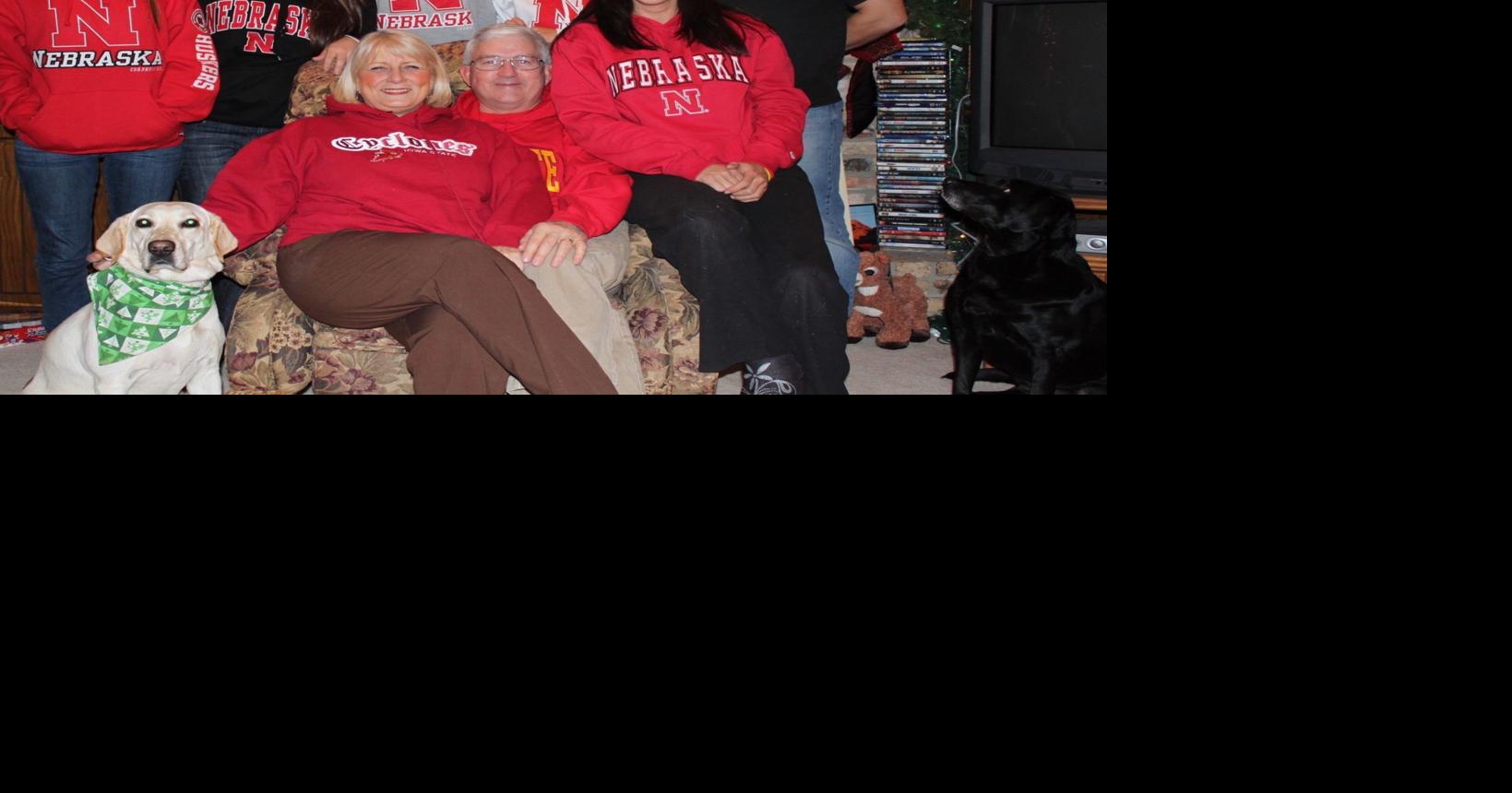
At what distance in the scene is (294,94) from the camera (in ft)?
8.45

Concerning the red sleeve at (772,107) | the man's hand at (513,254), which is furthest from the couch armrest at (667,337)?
the red sleeve at (772,107)

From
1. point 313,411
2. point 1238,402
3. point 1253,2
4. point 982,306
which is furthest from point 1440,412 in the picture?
point 313,411

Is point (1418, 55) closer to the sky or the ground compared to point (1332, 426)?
closer to the sky

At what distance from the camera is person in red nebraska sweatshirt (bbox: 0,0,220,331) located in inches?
94.9

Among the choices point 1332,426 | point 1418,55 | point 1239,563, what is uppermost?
point 1418,55

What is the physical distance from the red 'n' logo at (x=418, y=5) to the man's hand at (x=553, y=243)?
0.74 meters

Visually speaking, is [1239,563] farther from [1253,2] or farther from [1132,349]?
[1253,2]

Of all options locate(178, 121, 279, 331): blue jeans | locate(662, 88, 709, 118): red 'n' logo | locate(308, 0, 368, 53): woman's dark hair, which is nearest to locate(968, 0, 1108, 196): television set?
locate(662, 88, 709, 118): red 'n' logo

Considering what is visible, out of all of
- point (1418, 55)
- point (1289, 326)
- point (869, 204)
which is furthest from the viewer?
point (869, 204)

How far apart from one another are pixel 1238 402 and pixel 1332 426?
0.51 ft

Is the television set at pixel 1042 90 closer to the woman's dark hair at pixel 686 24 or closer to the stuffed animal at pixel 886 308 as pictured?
the stuffed animal at pixel 886 308

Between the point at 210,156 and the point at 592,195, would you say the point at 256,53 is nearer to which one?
the point at 210,156

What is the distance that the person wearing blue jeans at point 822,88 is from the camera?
2625 millimetres

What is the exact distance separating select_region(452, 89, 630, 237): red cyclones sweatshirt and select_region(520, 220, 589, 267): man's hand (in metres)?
0.04
